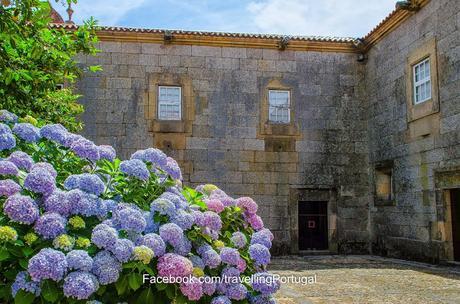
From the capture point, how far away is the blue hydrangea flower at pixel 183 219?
245cm

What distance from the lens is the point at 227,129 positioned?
11508 mm

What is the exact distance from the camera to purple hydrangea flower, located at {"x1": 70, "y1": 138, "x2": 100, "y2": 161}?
102 inches

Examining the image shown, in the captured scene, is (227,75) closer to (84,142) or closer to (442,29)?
(442,29)

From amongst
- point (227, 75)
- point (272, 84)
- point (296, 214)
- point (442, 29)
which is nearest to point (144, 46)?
point (227, 75)

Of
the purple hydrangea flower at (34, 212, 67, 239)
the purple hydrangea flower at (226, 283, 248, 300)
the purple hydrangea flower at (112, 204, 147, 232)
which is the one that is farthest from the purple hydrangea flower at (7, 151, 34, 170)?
the purple hydrangea flower at (226, 283, 248, 300)

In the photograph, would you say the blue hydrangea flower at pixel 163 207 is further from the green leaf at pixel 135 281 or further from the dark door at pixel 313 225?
the dark door at pixel 313 225

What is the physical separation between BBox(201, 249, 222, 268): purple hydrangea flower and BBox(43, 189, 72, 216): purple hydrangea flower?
0.72 metres

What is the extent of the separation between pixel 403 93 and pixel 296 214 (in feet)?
12.1

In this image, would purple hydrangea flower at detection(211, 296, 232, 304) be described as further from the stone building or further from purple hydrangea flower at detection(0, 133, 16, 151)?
the stone building

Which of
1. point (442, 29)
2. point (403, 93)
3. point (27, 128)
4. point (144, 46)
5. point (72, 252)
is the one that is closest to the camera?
point (72, 252)

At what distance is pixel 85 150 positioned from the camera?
8.54ft

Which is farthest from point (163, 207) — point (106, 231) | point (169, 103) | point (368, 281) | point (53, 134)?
point (169, 103)

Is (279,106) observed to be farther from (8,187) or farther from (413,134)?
(8,187)

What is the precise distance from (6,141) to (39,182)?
450 mm
